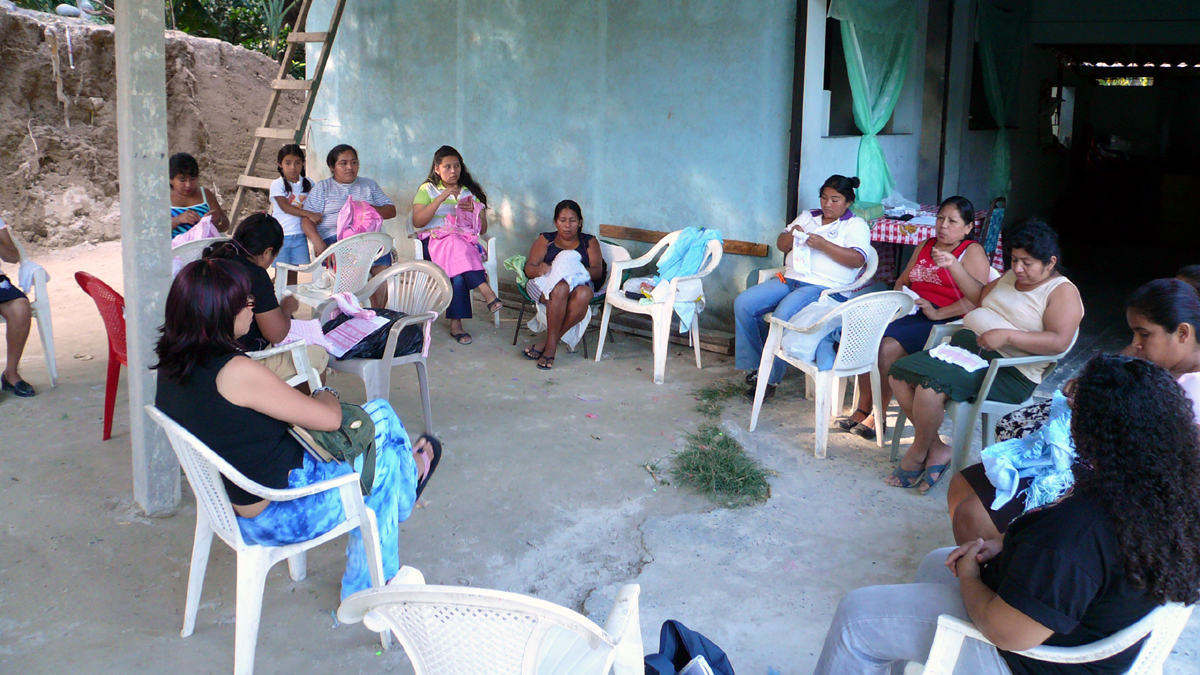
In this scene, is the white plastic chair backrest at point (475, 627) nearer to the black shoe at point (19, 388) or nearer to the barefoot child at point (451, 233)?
the black shoe at point (19, 388)

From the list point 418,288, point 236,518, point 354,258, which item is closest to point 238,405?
point 236,518

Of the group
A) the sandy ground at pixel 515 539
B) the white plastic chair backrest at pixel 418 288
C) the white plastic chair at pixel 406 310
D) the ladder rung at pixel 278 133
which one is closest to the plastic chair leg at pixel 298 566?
the sandy ground at pixel 515 539

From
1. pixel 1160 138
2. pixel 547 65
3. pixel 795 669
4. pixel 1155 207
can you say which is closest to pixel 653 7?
pixel 547 65

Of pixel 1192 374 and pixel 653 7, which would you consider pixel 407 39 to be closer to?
pixel 653 7

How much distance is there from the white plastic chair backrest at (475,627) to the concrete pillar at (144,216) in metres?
2.10

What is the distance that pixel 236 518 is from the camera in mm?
2355

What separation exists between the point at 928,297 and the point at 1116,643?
291 centimetres

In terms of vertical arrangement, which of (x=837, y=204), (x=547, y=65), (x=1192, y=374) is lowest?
(x=1192, y=374)

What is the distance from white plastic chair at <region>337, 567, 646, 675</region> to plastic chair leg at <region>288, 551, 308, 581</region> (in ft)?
4.39

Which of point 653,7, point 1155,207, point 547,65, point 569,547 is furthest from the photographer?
point 1155,207

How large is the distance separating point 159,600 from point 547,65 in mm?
4800

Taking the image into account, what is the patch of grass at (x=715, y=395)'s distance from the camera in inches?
181

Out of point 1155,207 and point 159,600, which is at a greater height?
point 1155,207

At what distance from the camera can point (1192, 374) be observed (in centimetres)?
256
